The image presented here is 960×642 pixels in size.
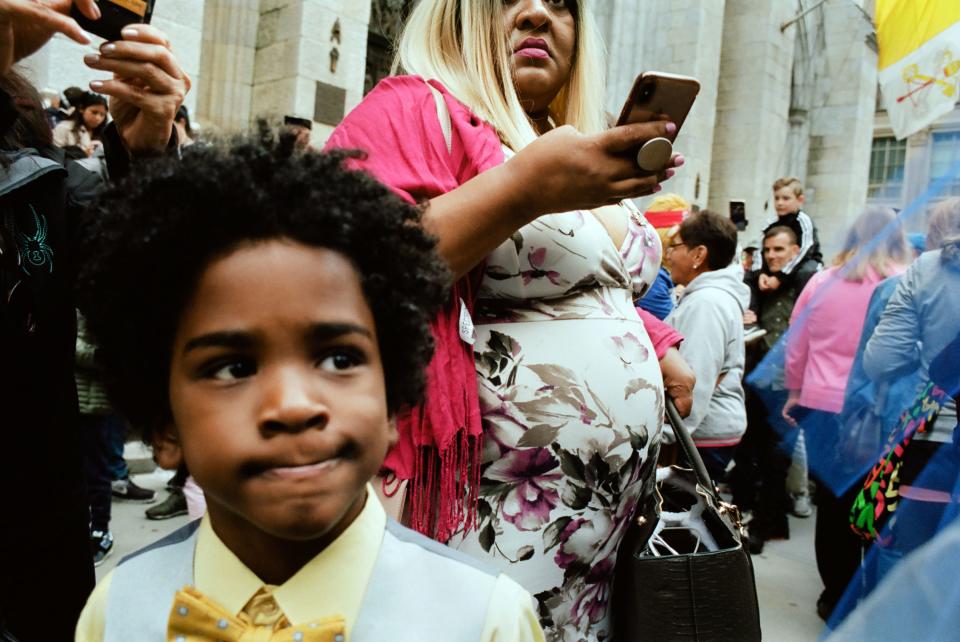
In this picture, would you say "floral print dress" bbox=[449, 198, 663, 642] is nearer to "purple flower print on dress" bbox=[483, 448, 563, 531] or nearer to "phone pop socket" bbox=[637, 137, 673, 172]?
"purple flower print on dress" bbox=[483, 448, 563, 531]

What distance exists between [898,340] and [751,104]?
1359cm

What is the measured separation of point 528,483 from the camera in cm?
161

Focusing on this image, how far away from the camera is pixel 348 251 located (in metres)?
1.10

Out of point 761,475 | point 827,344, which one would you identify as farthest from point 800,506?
point 827,344

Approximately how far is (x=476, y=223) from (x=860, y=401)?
1713 millimetres

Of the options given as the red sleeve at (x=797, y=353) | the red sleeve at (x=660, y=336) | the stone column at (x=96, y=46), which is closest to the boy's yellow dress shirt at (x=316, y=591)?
the red sleeve at (x=660, y=336)

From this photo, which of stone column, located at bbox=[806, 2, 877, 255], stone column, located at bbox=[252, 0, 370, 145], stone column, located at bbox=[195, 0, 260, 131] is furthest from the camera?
stone column, located at bbox=[806, 2, 877, 255]

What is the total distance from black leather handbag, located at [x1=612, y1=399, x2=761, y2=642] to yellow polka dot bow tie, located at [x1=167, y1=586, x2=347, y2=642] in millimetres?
909

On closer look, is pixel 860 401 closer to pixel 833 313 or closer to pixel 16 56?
pixel 833 313

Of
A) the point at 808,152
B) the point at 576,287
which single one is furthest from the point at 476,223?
the point at 808,152

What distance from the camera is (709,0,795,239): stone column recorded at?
14891 millimetres

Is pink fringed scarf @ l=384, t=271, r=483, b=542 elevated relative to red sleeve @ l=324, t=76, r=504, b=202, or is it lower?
lower

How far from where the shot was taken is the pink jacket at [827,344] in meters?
3.25

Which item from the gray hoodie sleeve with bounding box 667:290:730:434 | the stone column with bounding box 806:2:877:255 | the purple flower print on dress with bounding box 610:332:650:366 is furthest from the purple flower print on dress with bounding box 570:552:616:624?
the stone column with bounding box 806:2:877:255
